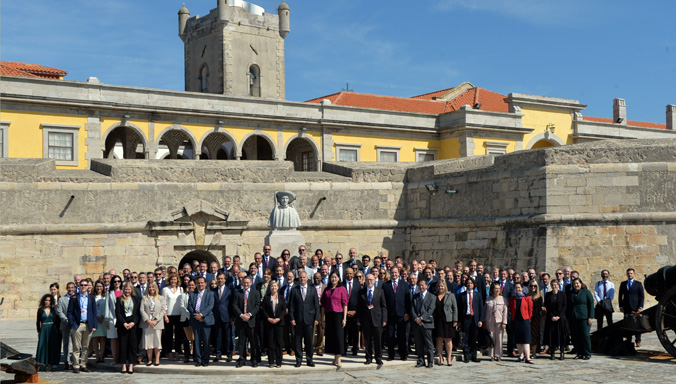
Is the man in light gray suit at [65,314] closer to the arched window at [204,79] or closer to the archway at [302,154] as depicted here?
the archway at [302,154]

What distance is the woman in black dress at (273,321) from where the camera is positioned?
1123 cm

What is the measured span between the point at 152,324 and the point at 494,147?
2430cm

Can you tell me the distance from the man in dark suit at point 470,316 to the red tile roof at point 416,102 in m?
22.4

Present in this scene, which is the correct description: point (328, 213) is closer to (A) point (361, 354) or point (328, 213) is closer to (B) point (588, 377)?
(A) point (361, 354)

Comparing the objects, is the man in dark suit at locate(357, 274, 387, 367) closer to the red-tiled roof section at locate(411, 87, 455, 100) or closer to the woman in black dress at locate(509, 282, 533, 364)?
the woman in black dress at locate(509, 282, 533, 364)

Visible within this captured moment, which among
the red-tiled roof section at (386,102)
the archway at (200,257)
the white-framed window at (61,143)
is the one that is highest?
the red-tiled roof section at (386,102)

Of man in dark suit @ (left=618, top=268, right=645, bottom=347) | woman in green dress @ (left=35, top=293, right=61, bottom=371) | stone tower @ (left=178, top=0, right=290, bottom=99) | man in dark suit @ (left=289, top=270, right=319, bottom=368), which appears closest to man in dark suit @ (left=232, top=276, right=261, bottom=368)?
man in dark suit @ (left=289, top=270, right=319, bottom=368)

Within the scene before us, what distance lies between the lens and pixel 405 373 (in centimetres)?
1085

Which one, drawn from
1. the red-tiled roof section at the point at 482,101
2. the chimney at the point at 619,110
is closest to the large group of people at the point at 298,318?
the red-tiled roof section at the point at 482,101

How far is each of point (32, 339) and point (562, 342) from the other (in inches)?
348

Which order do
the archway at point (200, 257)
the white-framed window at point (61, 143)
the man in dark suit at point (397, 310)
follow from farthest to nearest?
1. the white-framed window at point (61, 143)
2. the archway at point (200, 257)
3. the man in dark suit at point (397, 310)

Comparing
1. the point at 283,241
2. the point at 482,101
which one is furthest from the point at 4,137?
the point at 482,101

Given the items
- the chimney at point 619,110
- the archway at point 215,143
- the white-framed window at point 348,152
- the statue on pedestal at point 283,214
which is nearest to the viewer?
the statue on pedestal at point 283,214

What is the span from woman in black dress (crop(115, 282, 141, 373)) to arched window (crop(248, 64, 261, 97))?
88.0 ft
